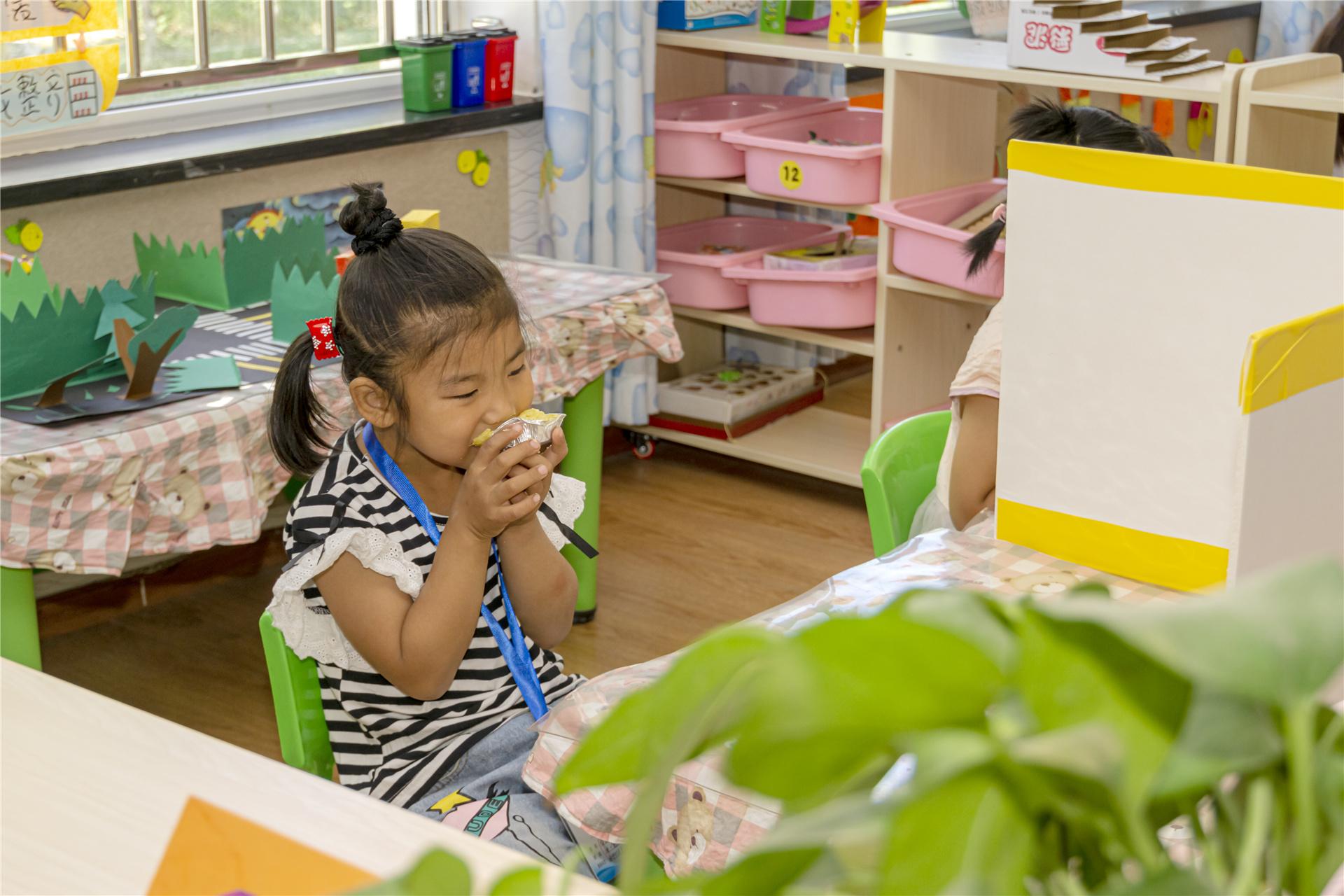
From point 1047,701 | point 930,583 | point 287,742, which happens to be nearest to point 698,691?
point 1047,701

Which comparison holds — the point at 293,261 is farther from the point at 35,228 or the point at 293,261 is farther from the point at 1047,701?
the point at 1047,701

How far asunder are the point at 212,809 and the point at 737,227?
2.83m

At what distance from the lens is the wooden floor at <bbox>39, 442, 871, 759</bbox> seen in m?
2.31

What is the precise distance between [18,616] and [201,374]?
38 centimetres

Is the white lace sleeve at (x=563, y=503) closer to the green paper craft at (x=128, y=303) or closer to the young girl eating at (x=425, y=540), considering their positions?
the young girl eating at (x=425, y=540)

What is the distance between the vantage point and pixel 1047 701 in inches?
10.6

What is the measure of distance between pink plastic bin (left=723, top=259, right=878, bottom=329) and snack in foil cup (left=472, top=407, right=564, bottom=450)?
1604mm

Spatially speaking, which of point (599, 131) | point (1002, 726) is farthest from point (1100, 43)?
point (1002, 726)

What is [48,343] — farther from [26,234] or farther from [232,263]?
[26,234]

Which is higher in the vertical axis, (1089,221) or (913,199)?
(1089,221)

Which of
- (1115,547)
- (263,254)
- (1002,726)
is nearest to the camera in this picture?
(1002,726)

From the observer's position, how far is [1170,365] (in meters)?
0.86

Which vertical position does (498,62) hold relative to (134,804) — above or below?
above

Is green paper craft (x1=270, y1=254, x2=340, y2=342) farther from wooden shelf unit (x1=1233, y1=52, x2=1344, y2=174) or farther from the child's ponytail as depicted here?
wooden shelf unit (x1=1233, y1=52, x2=1344, y2=174)
